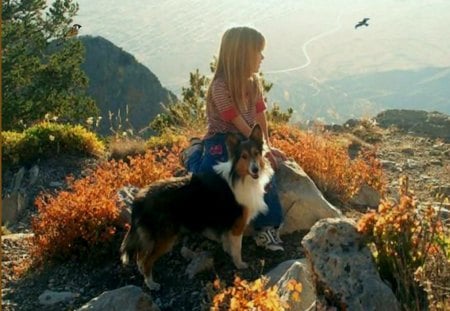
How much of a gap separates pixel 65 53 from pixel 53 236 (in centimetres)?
1588

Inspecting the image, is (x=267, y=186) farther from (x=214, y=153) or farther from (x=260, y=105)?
(x=260, y=105)

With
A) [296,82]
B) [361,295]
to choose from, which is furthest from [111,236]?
[296,82]

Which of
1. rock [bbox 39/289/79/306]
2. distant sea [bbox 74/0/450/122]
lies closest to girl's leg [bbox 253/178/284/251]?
rock [bbox 39/289/79/306]

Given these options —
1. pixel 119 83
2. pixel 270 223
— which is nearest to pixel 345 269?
Result: pixel 270 223

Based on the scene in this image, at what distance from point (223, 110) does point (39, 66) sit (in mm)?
16171

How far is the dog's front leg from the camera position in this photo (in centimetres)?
571

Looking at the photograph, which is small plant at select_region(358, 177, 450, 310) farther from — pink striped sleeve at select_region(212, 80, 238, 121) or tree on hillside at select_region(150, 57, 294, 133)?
tree on hillside at select_region(150, 57, 294, 133)

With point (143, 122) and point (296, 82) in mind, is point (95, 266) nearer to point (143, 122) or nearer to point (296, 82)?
point (143, 122)

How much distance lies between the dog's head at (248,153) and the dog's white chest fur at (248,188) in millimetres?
88

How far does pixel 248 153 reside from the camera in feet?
17.4

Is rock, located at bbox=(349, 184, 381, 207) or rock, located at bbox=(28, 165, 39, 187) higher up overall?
rock, located at bbox=(349, 184, 381, 207)

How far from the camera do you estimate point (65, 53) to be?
21.3 metres

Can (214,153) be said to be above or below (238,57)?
below

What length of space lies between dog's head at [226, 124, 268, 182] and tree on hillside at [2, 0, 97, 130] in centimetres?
1492
